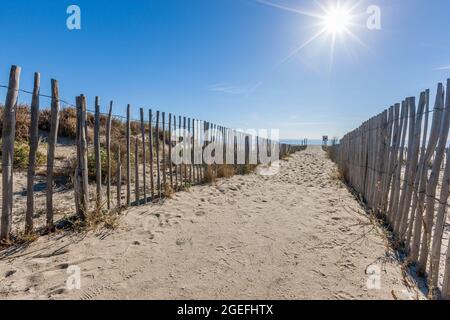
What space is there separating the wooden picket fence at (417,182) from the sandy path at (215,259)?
0.88 feet

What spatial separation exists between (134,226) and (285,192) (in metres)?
3.74

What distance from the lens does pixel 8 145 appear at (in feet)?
9.28

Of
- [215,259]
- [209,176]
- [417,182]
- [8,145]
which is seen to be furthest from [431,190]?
[209,176]

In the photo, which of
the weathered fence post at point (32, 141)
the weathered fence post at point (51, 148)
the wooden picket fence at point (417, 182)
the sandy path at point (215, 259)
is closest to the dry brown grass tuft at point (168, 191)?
the sandy path at point (215, 259)

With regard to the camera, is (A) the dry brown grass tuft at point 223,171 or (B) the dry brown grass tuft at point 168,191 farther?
(A) the dry brown grass tuft at point 223,171

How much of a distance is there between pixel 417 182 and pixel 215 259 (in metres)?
2.39

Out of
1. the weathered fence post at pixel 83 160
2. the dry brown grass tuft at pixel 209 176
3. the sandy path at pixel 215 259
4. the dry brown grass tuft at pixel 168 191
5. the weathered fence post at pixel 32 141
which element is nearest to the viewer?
the sandy path at pixel 215 259

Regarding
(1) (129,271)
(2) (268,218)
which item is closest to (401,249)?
(2) (268,218)

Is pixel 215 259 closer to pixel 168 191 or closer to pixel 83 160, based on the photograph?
pixel 83 160

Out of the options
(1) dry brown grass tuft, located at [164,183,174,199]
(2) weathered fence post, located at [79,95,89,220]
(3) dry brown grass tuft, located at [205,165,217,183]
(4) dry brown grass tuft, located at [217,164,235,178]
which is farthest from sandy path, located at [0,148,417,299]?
(4) dry brown grass tuft, located at [217,164,235,178]

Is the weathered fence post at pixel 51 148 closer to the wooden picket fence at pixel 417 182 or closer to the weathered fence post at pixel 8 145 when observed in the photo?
the weathered fence post at pixel 8 145

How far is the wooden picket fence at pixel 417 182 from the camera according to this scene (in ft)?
7.36

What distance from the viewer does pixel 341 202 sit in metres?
5.11

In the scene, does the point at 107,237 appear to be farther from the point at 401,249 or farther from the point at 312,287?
the point at 401,249
